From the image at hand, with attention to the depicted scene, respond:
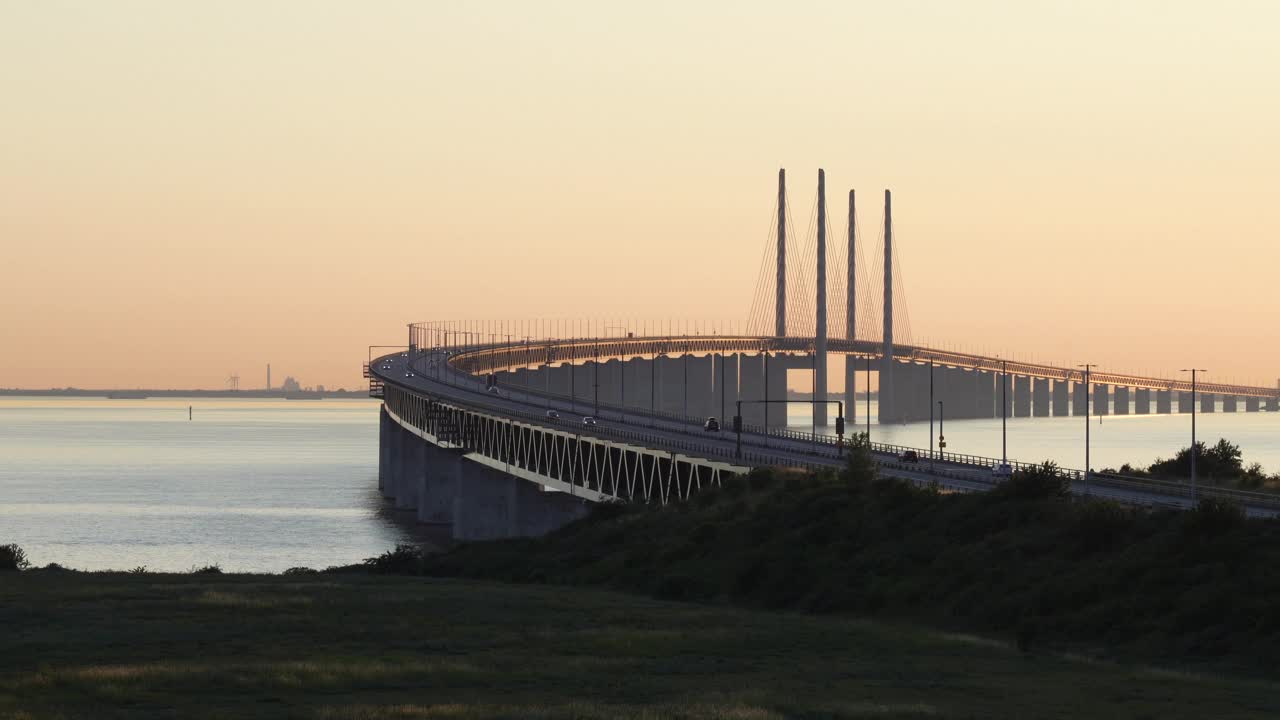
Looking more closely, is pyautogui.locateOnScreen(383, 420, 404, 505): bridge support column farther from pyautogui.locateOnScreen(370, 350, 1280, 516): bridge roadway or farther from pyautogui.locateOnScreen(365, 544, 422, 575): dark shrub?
pyautogui.locateOnScreen(365, 544, 422, 575): dark shrub

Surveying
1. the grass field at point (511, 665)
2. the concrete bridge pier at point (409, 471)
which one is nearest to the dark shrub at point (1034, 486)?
the grass field at point (511, 665)

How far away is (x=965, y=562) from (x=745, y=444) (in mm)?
53565

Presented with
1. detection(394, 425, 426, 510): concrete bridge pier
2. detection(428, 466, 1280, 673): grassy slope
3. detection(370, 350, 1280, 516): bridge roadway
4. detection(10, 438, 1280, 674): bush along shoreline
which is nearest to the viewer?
detection(428, 466, 1280, 673): grassy slope

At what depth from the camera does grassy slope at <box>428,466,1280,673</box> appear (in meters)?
41.5

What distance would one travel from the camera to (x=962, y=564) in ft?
170

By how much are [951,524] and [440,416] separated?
78985 millimetres

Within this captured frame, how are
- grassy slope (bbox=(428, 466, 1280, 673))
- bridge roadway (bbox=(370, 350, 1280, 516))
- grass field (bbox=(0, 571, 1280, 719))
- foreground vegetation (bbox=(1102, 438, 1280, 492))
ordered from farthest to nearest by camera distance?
foreground vegetation (bbox=(1102, 438, 1280, 492)), bridge roadway (bbox=(370, 350, 1280, 516)), grassy slope (bbox=(428, 466, 1280, 673)), grass field (bbox=(0, 571, 1280, 719))

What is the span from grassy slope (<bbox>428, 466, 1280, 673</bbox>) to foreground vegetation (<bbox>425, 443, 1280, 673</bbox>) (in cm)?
7

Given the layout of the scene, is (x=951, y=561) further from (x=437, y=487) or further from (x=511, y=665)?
(x=437, y=487)

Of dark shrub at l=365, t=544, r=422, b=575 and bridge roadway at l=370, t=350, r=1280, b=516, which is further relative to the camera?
bridge roadway at l=370, t=350, r=1280, b=516

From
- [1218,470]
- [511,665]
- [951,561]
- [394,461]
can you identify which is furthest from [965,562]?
[394,461]

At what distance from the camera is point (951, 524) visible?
57750 millimetres

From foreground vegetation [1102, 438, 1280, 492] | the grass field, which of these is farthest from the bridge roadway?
the grass field

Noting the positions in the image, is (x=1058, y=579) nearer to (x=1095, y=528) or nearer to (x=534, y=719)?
(x=1095, y=528)
